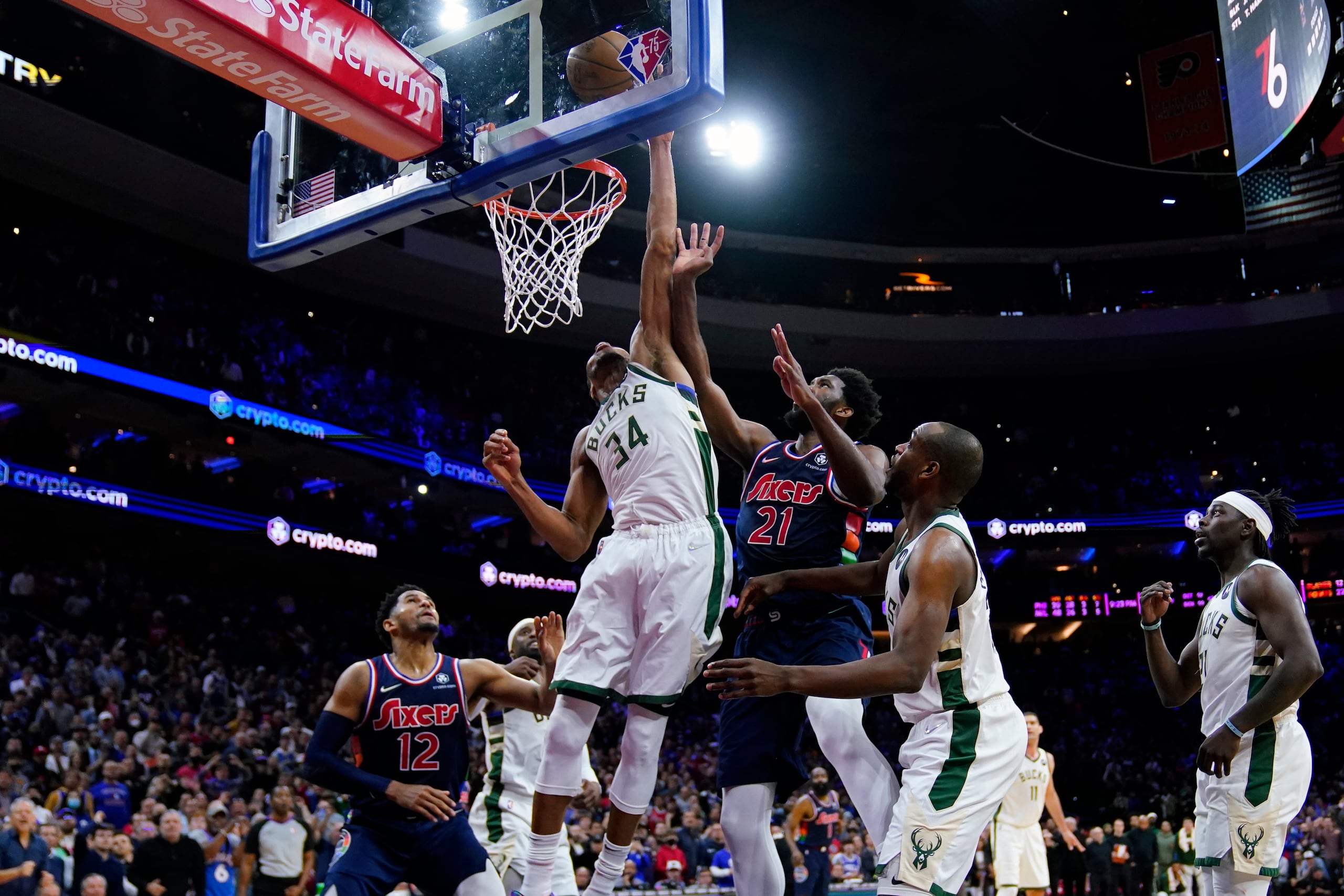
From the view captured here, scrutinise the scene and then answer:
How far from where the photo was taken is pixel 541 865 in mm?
4457

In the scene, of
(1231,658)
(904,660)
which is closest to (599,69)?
(904,660)

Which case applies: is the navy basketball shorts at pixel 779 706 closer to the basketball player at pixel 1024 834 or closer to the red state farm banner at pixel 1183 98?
the basketball player at pixel 1024 834

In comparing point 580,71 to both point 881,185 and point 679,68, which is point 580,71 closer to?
point 679,68

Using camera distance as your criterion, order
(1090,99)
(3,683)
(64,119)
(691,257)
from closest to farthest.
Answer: (691,257)
(3,683)
(64,119)
(1090,99)

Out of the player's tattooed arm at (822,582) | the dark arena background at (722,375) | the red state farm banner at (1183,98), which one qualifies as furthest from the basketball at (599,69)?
the red state farm banner at (1183,98)

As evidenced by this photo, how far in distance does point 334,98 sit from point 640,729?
9.10 feet

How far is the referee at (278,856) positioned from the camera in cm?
981

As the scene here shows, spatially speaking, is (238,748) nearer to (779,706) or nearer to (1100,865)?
(779,706)

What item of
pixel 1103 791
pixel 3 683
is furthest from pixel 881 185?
pixel 3 683

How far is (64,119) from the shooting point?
1778cm

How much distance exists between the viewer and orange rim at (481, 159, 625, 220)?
6.64m

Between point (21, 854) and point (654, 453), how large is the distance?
7.15 meters

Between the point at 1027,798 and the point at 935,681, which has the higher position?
the point at 935,681

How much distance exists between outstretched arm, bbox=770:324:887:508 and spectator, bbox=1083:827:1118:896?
43.5ft
